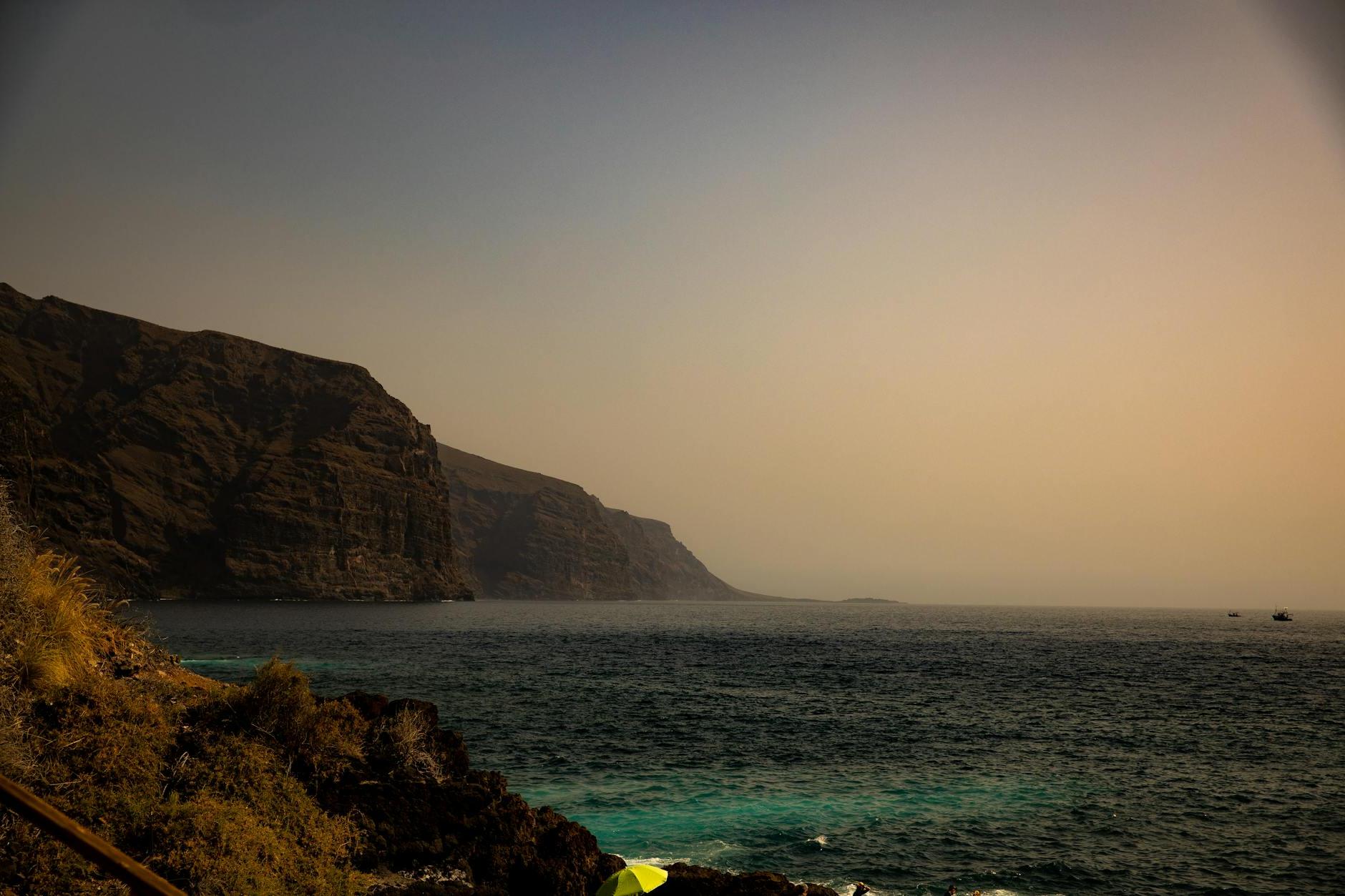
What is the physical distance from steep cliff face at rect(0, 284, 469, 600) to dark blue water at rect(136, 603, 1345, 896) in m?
85.3

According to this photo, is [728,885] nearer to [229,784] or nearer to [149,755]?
[229,784]

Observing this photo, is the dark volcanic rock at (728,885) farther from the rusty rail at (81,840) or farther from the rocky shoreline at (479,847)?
the rusty rail at (81,840)

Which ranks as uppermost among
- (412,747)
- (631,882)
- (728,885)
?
(412,747)

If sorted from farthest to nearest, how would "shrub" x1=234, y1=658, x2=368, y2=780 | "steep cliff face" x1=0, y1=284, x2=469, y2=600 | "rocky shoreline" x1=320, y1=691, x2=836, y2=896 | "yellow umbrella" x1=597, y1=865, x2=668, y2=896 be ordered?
"steep cliff face" x1=0, y1=284, x2=469, y2=600
"shrub" x1=234, y1=658, x2=368, y2=780
"rocky shoreline" x1=320, y1=691, x2=836, y2=896
"yellow umbrella" x1=597, y1=865, x2=668, y2=896

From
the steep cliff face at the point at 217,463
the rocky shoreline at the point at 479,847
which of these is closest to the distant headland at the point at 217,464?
the steep cliff face at the point at 217,463

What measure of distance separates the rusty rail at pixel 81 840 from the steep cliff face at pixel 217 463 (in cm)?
13184

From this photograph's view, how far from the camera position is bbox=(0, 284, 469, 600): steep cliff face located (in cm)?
12888

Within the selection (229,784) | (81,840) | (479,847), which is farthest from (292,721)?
(81,840)

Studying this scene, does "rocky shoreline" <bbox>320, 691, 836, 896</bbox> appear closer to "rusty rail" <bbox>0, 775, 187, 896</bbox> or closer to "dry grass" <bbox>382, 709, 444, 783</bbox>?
"dry grass" <bbox>382, 709, 444, 783</bbox>

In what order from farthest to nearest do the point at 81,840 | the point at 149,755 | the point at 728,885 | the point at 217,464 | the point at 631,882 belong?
the point at 217,464
the point at 728,885
the point at 631,882
the point at 149,755
the point at 81,840

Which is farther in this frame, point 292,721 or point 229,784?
point 292,721

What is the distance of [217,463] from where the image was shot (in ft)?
505

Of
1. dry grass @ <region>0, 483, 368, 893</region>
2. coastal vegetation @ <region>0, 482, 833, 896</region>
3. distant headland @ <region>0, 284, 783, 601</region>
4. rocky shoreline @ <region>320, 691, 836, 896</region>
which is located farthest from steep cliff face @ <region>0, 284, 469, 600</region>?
rocky shoreline @ <region>320, 691, 836, 896</region>

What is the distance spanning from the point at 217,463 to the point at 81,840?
173368 mm
